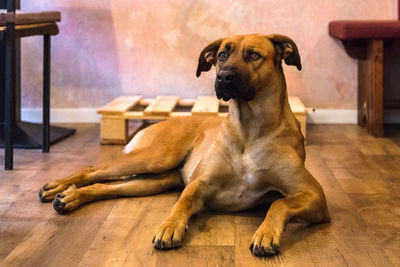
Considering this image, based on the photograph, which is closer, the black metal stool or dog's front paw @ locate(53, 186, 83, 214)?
dog's front paw @ locate(53, 186, 83, 214)

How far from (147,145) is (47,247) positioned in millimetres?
1000

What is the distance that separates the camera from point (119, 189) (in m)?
3.09

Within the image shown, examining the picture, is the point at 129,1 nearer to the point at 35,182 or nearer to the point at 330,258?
the point at 35,182

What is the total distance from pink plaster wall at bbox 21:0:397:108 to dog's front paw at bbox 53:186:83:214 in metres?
2.57

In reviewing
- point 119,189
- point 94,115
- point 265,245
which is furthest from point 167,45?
point 265,245

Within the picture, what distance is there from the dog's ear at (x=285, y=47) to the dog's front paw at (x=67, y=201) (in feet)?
4.02

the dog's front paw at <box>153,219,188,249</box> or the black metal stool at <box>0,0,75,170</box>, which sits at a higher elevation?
the black metal stool at <box>0,0,75,170</box>

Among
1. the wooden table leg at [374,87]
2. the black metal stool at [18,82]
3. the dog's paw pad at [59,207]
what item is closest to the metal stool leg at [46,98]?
the black metal stool at [18,82]

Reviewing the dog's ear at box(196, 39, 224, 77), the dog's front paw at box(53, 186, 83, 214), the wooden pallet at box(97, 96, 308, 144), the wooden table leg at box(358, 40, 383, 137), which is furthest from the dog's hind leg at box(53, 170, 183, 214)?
the wooden table leg at box(358, 40, 383, 137)

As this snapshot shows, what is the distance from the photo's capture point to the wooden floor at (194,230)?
2.28 m

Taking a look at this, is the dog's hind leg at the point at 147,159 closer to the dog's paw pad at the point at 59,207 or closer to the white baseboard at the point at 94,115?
the dog's paw pad at the point at 59,207

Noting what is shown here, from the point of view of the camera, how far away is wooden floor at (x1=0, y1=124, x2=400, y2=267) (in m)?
2.28

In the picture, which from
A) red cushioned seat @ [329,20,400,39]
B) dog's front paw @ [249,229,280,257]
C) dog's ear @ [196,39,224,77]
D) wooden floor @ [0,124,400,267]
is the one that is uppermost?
red cushioned seat @ [329,20,400,39]

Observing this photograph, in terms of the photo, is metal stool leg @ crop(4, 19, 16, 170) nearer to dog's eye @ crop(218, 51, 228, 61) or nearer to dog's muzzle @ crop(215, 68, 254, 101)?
dog's eye @ crop(218, 51, 228, 61)
